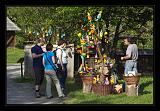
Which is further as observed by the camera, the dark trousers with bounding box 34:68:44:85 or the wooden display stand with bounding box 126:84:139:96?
the dark trousers with bounding box 34:68:44:85

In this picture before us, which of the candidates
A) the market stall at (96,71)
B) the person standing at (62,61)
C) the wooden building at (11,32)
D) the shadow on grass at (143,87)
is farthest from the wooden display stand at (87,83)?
the wooden building at (11,32)

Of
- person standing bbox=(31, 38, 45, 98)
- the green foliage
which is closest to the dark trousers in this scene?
person standing bbox=(31, 38, 45, 98)

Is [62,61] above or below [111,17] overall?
below

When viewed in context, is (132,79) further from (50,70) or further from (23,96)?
(23,96)

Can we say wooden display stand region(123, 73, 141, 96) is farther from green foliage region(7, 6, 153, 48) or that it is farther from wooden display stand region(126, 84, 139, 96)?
green foliage region(7, 6, 153, 48)

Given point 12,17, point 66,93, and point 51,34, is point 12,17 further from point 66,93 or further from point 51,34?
point 66,93

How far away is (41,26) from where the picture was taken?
→ 23.2 m

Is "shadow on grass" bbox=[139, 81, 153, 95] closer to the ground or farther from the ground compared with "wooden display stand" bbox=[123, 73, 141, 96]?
closer to the ground

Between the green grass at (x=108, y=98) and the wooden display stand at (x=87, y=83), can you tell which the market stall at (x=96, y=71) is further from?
the green grass at (x=108, y=98)

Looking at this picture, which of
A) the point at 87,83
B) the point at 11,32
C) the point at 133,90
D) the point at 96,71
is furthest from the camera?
the point at 11,32

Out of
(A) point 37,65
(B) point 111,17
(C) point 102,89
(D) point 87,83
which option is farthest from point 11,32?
(C) point 102,89
